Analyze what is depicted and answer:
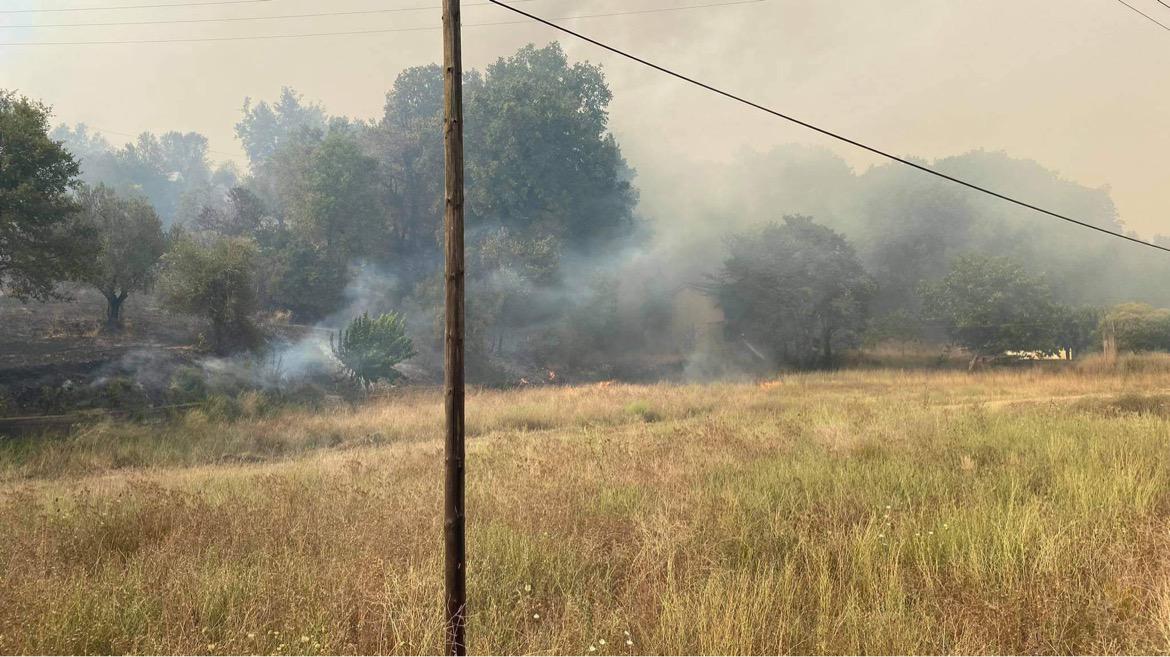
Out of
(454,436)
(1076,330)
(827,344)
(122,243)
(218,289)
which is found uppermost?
(122,243)

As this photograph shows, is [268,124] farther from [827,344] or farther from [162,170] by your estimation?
[827,344]

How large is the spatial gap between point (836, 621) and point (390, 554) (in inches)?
161

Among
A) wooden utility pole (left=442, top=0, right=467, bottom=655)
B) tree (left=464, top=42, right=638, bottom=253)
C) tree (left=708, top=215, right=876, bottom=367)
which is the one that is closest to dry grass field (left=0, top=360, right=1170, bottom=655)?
wooden utility pole (left=442, top=0, right=467, bottom=655)

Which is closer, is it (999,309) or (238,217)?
(999,309)

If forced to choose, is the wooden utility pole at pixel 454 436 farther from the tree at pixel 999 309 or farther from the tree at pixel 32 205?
the tree at pixel 999 309

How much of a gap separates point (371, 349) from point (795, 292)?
26.0 m

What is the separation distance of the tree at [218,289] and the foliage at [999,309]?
3525cm

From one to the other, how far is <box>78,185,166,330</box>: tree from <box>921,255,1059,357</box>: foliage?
4051 centimetres

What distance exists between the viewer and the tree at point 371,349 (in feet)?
92.6

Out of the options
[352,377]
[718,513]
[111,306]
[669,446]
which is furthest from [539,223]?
[718,513]

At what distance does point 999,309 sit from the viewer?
1431 inches

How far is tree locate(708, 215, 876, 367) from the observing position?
136 ft

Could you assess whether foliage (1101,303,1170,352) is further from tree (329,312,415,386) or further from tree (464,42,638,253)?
tree (329,312,415,386)

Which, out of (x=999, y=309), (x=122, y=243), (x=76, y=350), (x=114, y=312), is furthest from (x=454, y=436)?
(x=999, y=309)
